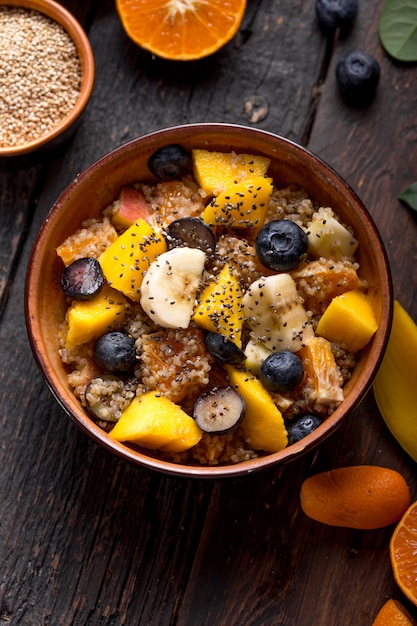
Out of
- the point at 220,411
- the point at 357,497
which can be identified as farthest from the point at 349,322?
the point at 357,497

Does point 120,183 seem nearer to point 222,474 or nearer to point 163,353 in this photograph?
point 163,353

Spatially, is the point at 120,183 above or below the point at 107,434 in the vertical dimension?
above

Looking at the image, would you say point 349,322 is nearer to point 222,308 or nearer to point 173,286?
point 222,308

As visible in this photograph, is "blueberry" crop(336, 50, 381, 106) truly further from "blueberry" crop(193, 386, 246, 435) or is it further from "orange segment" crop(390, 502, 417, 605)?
"orange segment" crop(390, 502, 417, 605)

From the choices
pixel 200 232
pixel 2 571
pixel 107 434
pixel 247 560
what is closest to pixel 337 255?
pixel 200 232

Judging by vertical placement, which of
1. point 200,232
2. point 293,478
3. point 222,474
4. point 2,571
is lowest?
point 2,571

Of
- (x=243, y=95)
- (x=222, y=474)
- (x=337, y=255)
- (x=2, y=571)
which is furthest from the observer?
(x=243, y=95)

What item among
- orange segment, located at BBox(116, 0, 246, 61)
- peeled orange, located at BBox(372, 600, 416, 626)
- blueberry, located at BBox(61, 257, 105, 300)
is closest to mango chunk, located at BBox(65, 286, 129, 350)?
blueberry, located at BBox(61, 257, 105, 300)
